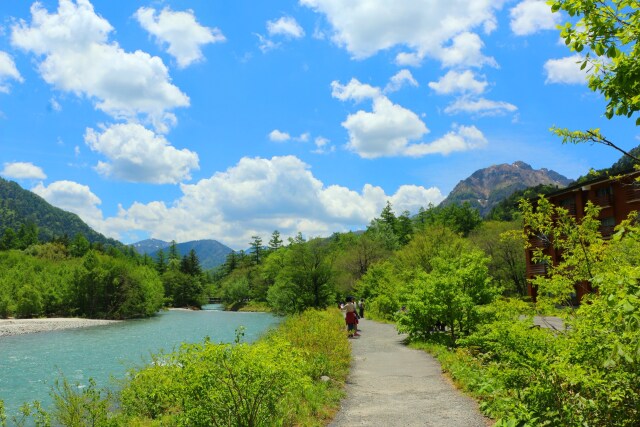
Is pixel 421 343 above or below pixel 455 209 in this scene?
below

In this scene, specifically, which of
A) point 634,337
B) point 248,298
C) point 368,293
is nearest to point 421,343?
point 634,337

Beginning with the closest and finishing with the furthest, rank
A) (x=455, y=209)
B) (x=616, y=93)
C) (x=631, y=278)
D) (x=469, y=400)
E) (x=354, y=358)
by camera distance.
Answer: (x=631, y=278)
(x=616, y=93)
(x=469, y=400)
(x=354, y=358)
(x=455, y=209)

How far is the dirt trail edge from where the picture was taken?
8.35 m

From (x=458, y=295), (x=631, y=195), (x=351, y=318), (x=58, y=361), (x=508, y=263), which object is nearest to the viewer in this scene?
(x=458, y=295)

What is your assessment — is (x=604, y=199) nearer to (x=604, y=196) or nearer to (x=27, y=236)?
(x=604, y=196)

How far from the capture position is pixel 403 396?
10250 mm

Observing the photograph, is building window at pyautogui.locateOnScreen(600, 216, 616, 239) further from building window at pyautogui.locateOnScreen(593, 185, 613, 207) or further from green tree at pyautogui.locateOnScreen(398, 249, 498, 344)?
green tree at pyautogui.locateOnScreen(398, 249, 498, 344)

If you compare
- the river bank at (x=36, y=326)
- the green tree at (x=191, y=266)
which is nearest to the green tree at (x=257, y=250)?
the green tree at (x=191, y=266)

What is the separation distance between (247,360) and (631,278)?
15.7 feet

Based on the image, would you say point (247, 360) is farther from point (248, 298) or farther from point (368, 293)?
point (248, 298)

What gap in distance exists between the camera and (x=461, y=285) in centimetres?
1733

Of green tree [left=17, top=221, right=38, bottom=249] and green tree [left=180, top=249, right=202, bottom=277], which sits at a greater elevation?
green tree [left=17, top=221, right=38, bottom=249]

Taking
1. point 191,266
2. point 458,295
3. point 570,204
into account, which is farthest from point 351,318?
point 191,266

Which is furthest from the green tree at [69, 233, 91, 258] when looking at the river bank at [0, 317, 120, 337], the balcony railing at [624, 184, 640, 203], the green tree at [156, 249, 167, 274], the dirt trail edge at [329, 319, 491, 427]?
the dirt trail edge at [329, 319, 491, 427]
